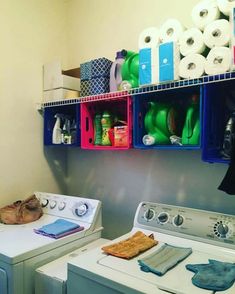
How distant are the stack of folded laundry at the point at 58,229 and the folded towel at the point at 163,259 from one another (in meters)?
0.58

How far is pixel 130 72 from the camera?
1.65 meters

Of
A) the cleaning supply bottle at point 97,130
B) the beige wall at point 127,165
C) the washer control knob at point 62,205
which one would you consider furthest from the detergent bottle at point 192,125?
the washer control knob at point 62,205

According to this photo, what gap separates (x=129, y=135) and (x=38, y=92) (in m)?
1.00

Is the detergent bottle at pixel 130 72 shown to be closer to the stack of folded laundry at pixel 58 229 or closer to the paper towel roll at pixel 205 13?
the paper towel roll at pixel 205 13

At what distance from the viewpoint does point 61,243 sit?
1509 mm

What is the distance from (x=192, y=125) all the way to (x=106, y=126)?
0.62 meters

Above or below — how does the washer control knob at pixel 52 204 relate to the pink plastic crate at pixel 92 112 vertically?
below

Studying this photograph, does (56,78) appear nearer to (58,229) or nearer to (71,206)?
(71,206)

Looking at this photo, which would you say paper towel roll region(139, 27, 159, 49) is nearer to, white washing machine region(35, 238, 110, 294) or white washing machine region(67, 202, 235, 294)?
white washing machine region(67, 202, 235, 294)

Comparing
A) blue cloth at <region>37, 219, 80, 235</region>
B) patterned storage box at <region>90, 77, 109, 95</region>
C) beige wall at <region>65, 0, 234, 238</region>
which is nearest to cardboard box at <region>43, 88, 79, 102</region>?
patterned storage box at <region>90, 77, 109, 95</region>

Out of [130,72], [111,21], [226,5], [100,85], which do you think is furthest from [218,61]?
[111,21]

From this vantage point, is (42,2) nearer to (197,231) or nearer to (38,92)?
(38,92)

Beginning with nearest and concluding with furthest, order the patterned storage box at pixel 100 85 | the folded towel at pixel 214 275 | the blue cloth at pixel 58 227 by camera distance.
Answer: the folded towel at pixel 214 275 → the blue cloth at pixel 58 227 → the patterned storage box at pixel 100 85

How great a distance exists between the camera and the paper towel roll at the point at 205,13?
132 centimetres
